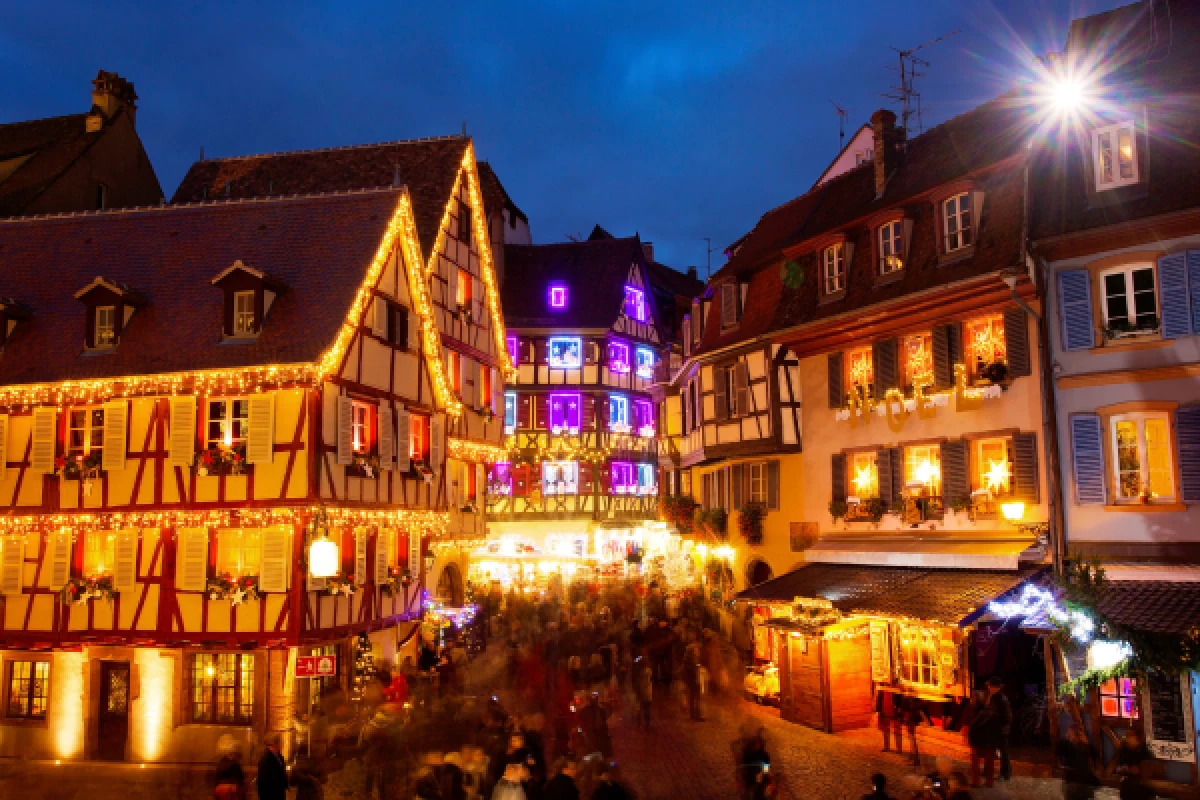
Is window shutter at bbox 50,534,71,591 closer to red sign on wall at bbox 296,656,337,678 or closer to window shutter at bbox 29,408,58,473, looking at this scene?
window shutter at bbox 29,408,58,473

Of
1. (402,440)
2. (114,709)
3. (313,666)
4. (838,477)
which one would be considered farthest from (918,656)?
(114,709)

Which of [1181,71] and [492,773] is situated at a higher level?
[1181,71]

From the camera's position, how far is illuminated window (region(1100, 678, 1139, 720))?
1631 cm

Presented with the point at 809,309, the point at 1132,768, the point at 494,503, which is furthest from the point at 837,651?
the point at 494,503

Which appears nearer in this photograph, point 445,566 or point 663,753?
Answer: point 663,753

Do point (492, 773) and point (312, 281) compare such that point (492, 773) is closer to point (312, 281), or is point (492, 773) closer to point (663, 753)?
point (663, 753)

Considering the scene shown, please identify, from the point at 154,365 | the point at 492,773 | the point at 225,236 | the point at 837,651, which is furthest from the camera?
the point at 225,236

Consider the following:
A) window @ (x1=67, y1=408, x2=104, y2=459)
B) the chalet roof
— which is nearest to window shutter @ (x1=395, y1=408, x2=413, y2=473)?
the chalet roof

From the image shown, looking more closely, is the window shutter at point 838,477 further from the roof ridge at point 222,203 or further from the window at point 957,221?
the roof ridge at point 222,203

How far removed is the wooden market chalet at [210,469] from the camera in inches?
765

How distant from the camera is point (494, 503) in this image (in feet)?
137

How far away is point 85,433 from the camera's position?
21.0m

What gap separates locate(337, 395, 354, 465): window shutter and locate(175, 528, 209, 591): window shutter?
9.63 ft

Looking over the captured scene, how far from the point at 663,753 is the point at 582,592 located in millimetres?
16053
